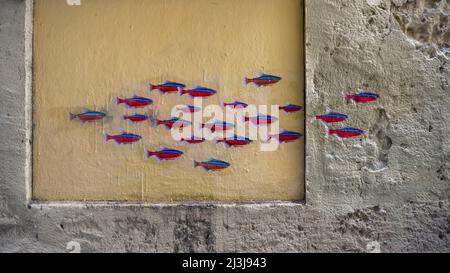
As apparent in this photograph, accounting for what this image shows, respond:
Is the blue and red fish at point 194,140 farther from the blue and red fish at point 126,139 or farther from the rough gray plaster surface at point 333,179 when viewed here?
the rough gray plaster surface at point 333,179

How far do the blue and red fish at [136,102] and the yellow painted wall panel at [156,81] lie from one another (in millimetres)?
46

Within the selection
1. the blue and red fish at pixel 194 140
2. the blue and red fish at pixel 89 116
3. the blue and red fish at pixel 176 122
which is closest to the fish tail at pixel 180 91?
the blue and red fish at pixel 176 122

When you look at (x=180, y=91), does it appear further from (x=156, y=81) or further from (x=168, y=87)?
(x=156, y=81)

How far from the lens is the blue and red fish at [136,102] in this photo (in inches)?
173

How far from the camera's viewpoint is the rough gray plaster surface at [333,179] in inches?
170

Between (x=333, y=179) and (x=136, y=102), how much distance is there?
5.84ft

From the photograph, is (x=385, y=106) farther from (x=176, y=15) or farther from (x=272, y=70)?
(x=176, y=15)

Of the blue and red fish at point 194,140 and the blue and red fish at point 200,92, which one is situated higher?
the blue and red fish at point 200,92

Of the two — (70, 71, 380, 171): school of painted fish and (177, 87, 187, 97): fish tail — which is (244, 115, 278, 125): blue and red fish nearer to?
(70, 71, 380, 171): school of painted fish

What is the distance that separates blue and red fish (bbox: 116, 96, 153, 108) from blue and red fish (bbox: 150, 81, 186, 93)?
0.36ft

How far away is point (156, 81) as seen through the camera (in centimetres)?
440

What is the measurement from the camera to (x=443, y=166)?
171 inches

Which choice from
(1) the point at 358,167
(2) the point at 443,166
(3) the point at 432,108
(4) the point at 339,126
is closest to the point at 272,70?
(4) the point at 339,126

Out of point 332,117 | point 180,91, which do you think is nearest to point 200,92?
point 180,91
